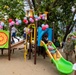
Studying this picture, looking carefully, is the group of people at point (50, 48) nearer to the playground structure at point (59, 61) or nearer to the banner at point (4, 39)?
the playground structure at point (59, 61)

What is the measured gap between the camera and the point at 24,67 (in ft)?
31.1

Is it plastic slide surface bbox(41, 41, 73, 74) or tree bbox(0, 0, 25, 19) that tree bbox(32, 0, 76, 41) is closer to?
tree bbox(0, 0, 25, 19)

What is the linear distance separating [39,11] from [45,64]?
372 centimetres

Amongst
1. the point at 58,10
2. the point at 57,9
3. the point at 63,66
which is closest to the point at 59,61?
the point at 63,66

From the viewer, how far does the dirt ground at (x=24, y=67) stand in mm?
8961

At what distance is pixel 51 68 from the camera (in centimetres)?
969

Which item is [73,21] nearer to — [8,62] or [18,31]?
[18,31]

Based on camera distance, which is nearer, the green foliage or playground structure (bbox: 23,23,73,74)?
playground structure (bbox: 23,23,73,74)

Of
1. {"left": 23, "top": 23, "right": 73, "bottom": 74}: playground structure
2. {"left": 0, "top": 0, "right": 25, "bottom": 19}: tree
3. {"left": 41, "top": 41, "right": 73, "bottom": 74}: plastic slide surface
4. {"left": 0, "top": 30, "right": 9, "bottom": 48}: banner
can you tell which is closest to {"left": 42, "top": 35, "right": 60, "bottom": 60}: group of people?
{"left": 23, "top": 23, "right": 73, "bottom": 74}: playground structure

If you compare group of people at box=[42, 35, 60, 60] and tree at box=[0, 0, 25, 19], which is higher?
tree at box=[0, 0, 25, 19]

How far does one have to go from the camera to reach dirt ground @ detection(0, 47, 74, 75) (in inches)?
353

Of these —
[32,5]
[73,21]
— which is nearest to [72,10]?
[73,21]

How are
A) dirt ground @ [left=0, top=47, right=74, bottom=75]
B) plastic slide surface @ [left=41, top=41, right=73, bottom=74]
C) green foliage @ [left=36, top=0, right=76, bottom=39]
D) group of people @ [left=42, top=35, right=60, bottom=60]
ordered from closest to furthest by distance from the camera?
plastic slide surface @ [left=41, top=41, right=73, bottom=74], dirt ground @ [left=0, top=47, right=74, bottom=75], group of people @ [left=42, top=35, right=60, bottom=60], green foliage @ [left=36, top=0, right=76, bottom=39]

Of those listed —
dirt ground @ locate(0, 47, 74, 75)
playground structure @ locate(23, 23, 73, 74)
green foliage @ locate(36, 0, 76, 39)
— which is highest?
green foliage @ locate(36, 0, 76, 39)
